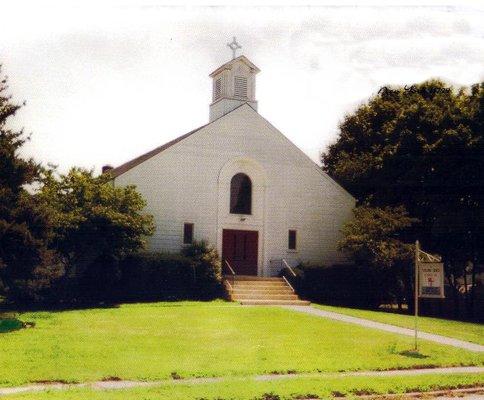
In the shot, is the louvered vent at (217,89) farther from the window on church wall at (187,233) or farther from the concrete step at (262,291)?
the concrete step at (262,291)

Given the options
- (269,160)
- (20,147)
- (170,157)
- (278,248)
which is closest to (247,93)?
(269,160)

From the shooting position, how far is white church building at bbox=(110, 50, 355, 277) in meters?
31.3

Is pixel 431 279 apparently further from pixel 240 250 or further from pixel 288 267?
pixel 240 250

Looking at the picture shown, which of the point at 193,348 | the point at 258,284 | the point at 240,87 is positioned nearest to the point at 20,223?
the point at 193,348

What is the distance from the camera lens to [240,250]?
33.0 meters

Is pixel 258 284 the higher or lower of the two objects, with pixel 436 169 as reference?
lower

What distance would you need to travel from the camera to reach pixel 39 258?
66.6ft

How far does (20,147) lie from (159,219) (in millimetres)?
10316

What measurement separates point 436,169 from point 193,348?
1997cm

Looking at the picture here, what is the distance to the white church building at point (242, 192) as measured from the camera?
3128 centimetres

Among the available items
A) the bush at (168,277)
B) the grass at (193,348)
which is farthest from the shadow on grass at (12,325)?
the bush at (168,277)

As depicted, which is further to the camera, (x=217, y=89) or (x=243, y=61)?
(x=217, y=89)

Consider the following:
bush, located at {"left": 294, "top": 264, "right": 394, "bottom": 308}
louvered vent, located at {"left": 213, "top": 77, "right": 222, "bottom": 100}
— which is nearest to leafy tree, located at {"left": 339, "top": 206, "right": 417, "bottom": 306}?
bush, located at {"left": 294, "top": 264, "right": 394, "bottom": 308}

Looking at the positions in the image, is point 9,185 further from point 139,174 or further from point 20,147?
point 139,174
